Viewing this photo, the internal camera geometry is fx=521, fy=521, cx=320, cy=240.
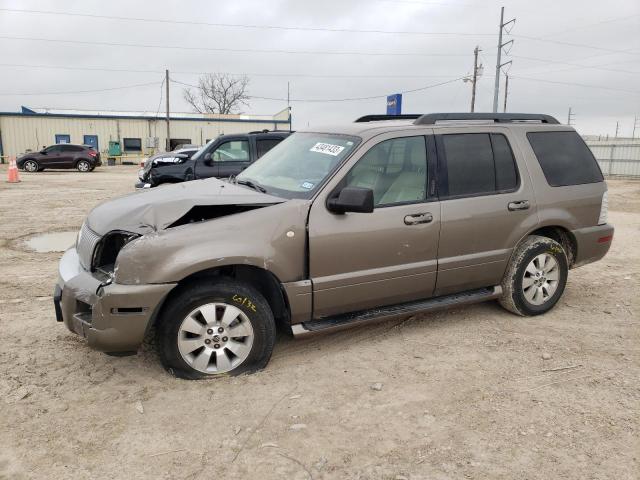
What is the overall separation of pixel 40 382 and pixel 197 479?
1628 millimetres

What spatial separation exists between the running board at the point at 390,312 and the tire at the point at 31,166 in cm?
2798

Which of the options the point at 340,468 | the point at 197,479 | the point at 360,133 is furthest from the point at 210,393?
the point at 360,133

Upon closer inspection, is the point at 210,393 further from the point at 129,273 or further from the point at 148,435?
the point at 129,273

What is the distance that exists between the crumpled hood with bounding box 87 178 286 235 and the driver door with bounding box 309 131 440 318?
0.48 meters

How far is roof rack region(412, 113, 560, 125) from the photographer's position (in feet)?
14.4

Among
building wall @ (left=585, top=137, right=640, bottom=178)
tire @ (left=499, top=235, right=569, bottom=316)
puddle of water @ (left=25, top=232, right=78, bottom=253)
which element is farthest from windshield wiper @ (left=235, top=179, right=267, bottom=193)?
building wall @ (left=585, top=137, right=640, bottom=178)

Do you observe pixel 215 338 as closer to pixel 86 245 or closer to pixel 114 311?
pixel 114 311

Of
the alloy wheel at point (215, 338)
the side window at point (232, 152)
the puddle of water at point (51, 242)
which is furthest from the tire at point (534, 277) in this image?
the side window at point (232, 152)

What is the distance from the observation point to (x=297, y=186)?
4.01 metres

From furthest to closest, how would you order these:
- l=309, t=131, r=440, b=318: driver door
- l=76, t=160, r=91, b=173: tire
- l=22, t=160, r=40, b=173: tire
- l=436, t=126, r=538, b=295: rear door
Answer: l=76, t=160, r=91, b=173: tire
l=22, t=160, r=40, b=173: tire
l=436, t=126, r=538, b=295: rear door
l=309, t=131, r=440, b=318: driver door

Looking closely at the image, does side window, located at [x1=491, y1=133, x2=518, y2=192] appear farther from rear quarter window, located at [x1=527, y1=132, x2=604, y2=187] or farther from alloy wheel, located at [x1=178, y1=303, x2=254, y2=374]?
alloy wheel, located at [x1=178, y1=303, x2=254, y2=374]

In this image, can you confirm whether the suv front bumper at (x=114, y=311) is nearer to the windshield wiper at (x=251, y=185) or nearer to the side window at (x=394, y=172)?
the windshield wiper at (x=251, y=185)

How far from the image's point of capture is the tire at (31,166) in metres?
27.1

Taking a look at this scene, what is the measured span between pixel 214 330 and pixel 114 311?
0.65m
